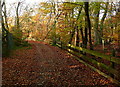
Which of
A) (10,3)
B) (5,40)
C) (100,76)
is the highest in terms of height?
(10,3)

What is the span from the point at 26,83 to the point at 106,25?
15127mm

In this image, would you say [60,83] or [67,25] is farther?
[67,25]

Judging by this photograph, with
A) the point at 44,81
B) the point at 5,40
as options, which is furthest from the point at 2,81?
the point at 5,40

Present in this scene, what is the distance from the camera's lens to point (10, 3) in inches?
792

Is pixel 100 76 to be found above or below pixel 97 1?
below

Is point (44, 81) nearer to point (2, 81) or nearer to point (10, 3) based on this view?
point (2, 81)

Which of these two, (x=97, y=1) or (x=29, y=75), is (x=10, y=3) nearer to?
(x=97, y=1)

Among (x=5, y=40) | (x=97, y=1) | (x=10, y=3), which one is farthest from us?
(x=10, y=3)

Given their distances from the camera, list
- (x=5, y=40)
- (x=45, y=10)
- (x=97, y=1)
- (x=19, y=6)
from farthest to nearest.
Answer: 1. (x=19, y=6)
2. (x=45, y=10)
3. (x=5, y=40)
4. (x=97, y=1)

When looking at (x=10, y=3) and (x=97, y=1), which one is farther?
(x=10, y=3)

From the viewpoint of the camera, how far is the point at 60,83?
5152 mm

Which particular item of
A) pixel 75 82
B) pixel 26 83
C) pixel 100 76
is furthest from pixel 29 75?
pixel 100 76

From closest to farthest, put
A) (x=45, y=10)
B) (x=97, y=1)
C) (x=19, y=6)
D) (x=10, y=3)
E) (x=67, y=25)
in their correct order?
(x=97, y=1) → (x=67, y=25) → (x=45, y=10) → (x=10, y=3) → (x=19, y=6)

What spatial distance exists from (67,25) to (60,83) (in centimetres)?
857
